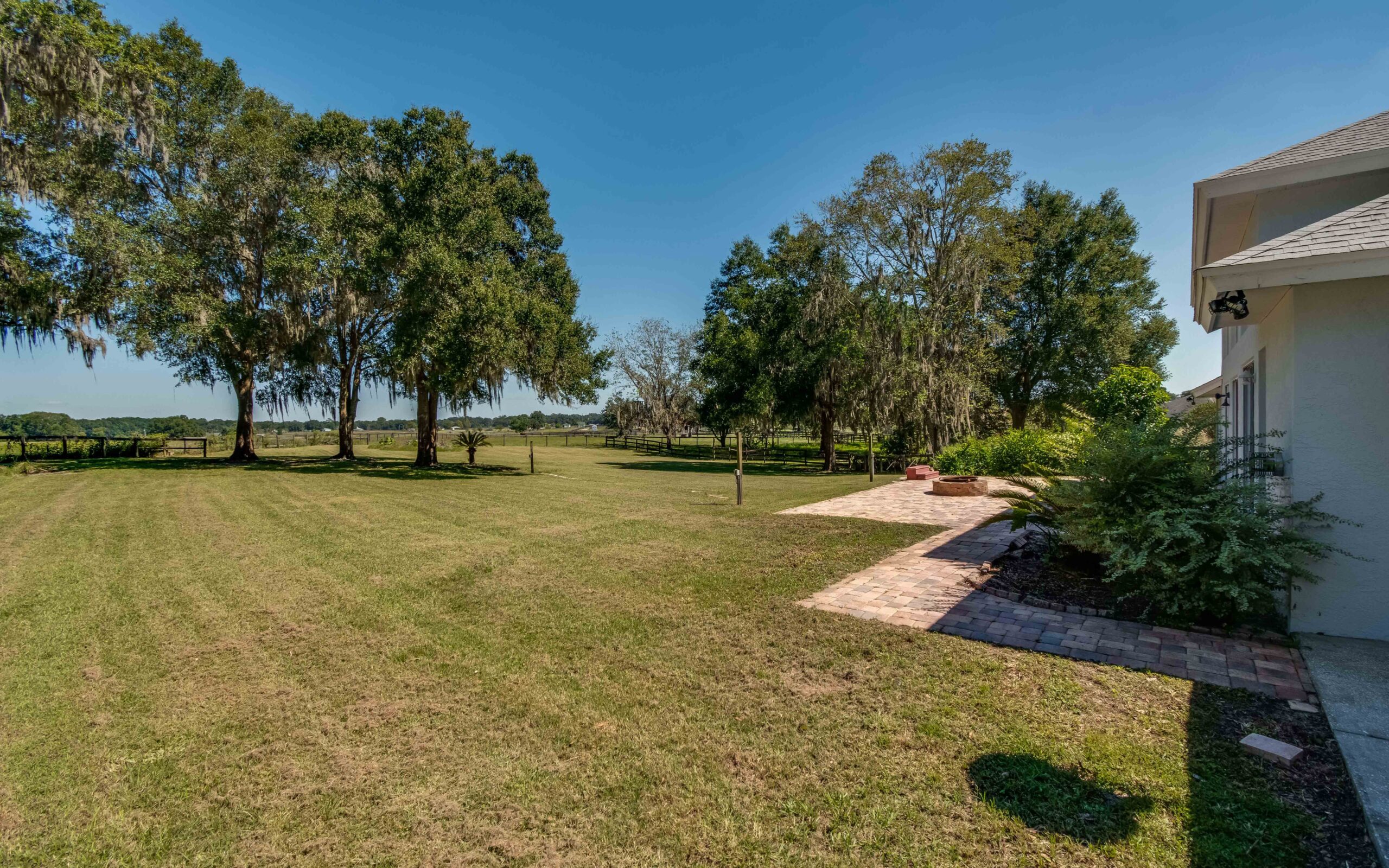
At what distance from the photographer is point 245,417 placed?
19.3m

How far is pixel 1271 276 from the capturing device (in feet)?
12.1

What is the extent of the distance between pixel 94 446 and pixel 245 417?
15.5 ft

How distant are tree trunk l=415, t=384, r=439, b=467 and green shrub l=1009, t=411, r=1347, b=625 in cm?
1853

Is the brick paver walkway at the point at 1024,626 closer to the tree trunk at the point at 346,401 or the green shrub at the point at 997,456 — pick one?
the green shrub at the point at 997,456

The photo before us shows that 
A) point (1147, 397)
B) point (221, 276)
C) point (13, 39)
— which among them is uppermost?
point (13, 39)

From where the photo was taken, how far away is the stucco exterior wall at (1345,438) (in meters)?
3.64

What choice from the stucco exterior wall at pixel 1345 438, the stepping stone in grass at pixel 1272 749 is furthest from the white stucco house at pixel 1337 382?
the stepping stone in grass at pixel 1272 749

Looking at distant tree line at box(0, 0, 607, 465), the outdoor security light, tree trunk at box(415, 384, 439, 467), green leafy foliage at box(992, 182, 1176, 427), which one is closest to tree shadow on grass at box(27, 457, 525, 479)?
tree trunk at box(415, 384, 439, 467)

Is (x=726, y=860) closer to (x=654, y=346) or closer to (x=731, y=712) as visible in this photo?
(x=731, y=712)

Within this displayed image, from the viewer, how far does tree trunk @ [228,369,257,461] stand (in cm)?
1895

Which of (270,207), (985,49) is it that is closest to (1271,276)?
(985,49)

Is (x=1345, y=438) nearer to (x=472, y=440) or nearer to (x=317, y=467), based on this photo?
(x=472, y=440)

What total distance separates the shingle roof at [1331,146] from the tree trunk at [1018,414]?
70.5 feet

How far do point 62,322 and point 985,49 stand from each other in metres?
22.0
